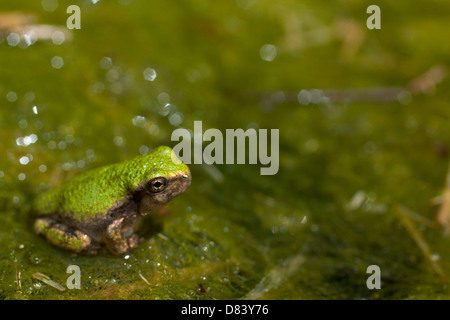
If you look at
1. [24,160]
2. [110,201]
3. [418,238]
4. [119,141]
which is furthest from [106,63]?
[418,238]

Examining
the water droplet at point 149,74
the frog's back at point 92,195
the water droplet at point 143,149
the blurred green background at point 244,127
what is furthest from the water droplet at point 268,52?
the frog's back at point 92,195

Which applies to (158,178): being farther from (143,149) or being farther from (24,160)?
(24,160)

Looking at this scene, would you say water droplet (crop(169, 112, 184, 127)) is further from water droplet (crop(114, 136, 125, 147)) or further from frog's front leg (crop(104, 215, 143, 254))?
frog's front leg (crop(104, 215, 143, 254))

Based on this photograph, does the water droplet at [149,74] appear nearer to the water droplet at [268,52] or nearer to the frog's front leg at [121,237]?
the water droplet at [268,52]

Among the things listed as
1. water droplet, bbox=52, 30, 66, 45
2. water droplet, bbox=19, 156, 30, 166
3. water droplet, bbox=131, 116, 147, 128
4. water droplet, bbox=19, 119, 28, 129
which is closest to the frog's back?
water droplet, bbox=19, 156, 30, 166

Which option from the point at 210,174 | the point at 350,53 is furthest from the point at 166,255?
the point at 350,53

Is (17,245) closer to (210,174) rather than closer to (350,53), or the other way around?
(210,174)
